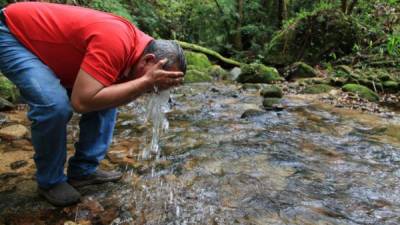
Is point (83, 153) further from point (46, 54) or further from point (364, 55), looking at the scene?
point (364, 55)

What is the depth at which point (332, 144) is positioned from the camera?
4.38m

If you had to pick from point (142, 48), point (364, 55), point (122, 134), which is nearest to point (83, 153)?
point (142, 48)

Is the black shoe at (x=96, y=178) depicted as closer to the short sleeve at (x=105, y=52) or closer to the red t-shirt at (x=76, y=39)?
the red t-shirt at (x=76, y=39)

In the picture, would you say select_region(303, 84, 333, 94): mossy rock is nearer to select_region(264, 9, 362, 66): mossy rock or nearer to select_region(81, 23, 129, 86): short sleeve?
select_region(264, 9, 362, 66): mossy rock

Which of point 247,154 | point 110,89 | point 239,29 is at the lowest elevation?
point 239,29

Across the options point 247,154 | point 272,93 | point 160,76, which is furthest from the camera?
point 272,93

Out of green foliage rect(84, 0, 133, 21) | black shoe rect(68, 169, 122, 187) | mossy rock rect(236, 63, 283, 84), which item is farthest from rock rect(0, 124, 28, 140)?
mossy rock rect(236, 63, 283, 84)

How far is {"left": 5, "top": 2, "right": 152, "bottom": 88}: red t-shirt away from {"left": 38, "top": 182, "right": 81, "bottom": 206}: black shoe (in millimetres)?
712

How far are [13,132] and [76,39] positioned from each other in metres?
2.43

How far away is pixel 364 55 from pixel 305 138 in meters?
7.31

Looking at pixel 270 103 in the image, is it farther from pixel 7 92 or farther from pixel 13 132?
pixel 7 92

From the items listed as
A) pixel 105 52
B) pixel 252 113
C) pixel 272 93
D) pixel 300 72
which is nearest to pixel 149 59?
pixel 105 52

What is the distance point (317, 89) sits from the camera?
→ 810 cm

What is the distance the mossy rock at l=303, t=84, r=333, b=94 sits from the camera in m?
8.03
